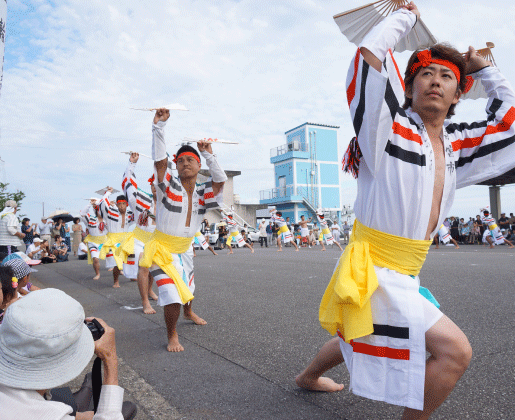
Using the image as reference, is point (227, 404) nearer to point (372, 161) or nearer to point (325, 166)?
point (372, 161)

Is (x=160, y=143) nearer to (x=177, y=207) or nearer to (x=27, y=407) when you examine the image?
(x=177, y=207)

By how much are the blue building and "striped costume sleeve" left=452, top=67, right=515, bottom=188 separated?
37840 millimetres

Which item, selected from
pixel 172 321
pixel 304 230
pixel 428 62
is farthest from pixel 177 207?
pixel 304 230

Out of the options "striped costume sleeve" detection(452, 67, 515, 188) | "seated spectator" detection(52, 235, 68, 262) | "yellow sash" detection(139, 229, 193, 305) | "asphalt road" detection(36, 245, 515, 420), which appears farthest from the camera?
"seated spectator" detection(52, 235, 68, 262)

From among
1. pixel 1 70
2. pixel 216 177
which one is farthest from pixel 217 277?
pixel 1 70

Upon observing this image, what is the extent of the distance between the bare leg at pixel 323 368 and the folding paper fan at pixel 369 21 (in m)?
1.67

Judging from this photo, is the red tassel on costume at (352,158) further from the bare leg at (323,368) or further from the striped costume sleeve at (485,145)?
the bare leg at (323,368)

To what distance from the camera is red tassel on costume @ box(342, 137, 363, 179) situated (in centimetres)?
212

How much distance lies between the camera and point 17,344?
1.31 m

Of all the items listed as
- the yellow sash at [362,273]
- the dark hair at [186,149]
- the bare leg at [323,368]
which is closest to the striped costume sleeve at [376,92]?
the yellow sash at [362,273]

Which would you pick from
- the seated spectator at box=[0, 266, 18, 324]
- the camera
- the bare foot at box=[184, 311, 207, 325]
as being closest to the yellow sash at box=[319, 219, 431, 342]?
the camera

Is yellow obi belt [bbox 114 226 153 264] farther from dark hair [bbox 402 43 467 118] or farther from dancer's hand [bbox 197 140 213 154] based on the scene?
dark hair [bbox 402 43 467 118]

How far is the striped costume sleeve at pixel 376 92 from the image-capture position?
185 centimetres

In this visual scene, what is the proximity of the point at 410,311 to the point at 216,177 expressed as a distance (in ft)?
9.88
